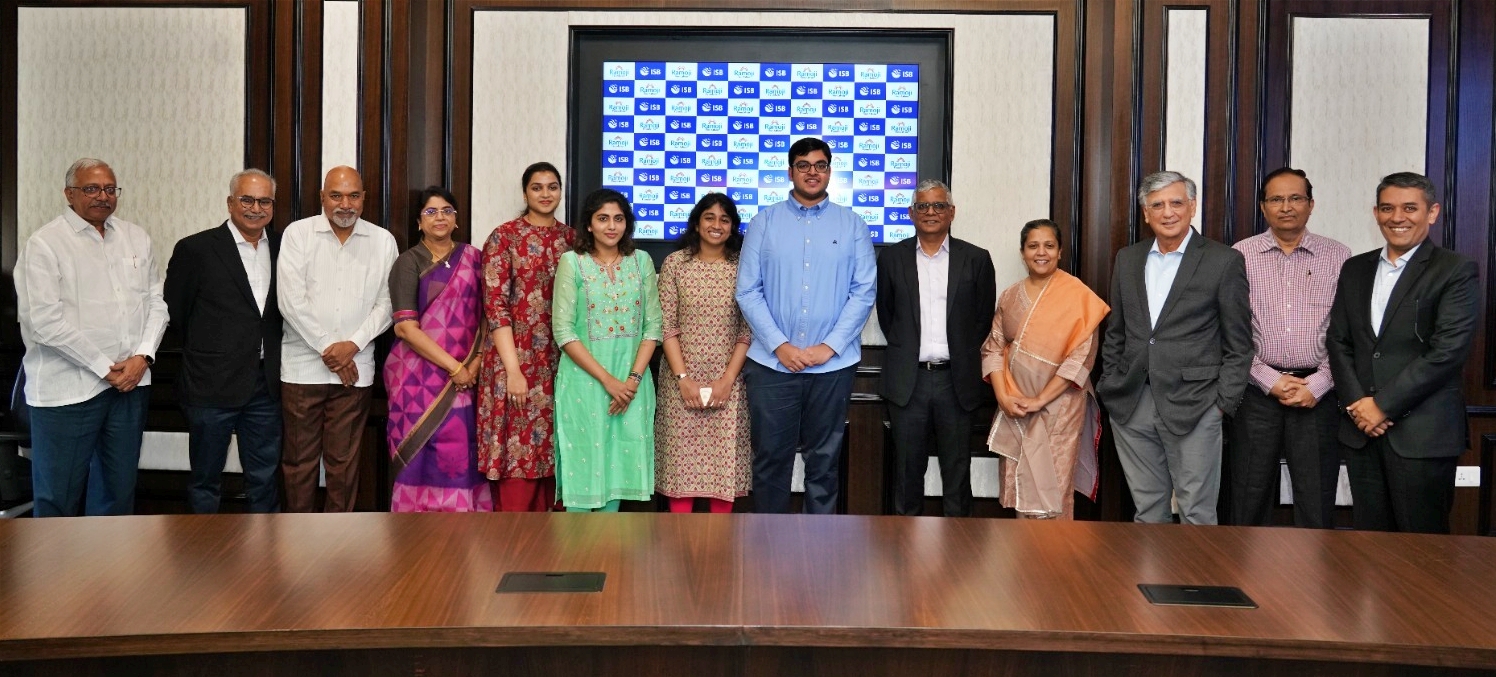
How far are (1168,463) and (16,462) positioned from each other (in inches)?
166

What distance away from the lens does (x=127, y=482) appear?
393 centimetres

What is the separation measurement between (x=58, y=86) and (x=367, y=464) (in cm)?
215

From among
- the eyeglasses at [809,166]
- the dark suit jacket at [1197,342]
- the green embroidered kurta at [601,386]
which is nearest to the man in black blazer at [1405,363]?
the dark suit jacket at [1197,342]

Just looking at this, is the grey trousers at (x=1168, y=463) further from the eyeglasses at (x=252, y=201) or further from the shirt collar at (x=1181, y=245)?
the eyeglasses at (x=252, y=201)

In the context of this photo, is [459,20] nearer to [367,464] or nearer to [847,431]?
[367,464]

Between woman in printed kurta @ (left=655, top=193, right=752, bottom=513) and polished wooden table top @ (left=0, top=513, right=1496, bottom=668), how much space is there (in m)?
1.64

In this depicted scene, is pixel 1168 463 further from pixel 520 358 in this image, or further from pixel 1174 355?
pixel 520 358

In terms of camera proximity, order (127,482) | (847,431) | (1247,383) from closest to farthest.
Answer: (1247,383) → (127,482) → (847,431)

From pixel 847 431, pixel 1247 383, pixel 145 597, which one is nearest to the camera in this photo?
pixel 145 597

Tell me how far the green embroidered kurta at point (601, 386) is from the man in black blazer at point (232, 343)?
3.76ft

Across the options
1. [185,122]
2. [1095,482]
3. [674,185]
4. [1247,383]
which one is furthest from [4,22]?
[1247,383]

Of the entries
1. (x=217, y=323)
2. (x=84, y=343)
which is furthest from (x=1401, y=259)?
(x=84, y=343)

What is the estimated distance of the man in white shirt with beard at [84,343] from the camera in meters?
3.72

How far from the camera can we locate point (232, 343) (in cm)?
389
